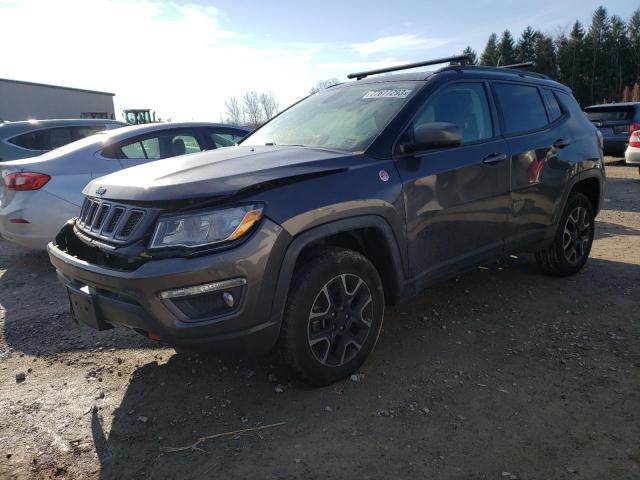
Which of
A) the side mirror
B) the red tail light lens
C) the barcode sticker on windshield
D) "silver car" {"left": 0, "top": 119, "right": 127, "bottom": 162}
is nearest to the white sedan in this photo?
the barcode sticker on windshield

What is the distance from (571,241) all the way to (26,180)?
554 centimetres

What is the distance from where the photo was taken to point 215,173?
2.66m

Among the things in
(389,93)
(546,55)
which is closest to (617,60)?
(546,55)

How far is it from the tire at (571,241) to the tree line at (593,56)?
198 feet

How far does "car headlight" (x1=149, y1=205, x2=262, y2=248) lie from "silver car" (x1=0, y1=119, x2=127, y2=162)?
592cm

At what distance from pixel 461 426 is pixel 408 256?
3.52 ft

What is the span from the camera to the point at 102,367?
3.34 meters

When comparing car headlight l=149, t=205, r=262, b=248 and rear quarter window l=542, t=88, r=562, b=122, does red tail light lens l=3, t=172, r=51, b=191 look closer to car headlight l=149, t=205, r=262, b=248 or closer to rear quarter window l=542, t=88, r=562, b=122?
car headlight l=149, t=205, r=262, b=248

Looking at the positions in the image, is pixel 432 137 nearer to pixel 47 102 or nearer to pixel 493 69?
pixel 493 69

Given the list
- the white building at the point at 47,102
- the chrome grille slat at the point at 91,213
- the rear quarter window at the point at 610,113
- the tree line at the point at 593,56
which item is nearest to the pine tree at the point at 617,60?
the tree line at the point at 593,56

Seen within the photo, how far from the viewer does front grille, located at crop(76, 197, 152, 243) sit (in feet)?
8.27

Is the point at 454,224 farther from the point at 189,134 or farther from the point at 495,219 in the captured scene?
the point at 189,134

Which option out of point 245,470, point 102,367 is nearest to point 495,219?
point 245,470

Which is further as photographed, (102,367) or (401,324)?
(401,324)
